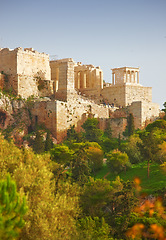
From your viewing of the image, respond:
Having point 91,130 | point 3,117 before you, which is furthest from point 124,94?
point 3,117

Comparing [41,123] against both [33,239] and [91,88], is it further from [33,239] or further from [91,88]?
[33,239]

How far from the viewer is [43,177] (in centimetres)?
2834

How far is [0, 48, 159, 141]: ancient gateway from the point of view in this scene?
5100cm

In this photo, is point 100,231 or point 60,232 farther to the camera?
point 100,231

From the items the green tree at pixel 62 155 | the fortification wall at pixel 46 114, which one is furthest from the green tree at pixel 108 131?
the green tree at pixel 62 155

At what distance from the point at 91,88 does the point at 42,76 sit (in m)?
9.43

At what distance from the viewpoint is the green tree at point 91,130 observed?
1971 inches

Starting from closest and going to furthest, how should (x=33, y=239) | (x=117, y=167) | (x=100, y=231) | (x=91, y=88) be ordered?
(x=33, y=239) < (x=100, y=231) < (x=117, y=167) < (x=91, y=88)

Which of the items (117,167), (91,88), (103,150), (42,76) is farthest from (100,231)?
(91,88)

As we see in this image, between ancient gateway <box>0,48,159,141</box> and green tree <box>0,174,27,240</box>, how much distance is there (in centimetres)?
2858

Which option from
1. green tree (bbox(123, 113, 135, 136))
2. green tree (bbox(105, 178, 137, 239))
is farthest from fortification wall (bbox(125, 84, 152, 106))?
green tree (bbox(105, 178, 137, 239))

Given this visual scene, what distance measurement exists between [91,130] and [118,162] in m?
10.1

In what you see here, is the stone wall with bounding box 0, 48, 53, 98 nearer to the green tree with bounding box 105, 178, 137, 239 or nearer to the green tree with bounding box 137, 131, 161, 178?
the green tree with bounding box 137, 131, 161, 178

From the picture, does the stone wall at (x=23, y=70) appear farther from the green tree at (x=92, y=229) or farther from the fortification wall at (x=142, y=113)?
the green tree at (x=92, y=229)
